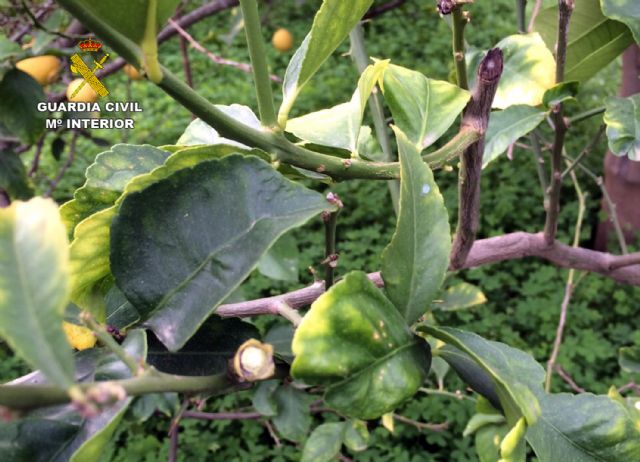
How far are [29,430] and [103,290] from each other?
0.12 metres

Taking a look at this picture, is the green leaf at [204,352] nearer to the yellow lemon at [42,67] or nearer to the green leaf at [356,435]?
the green leaf at [356,435]

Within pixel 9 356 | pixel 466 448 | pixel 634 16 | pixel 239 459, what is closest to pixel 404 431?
pixel 466 448

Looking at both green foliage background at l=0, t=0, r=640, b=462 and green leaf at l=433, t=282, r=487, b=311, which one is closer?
green leaf at l=433, t=282, r=487, b=311

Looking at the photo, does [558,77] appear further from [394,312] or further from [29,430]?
[29,430]

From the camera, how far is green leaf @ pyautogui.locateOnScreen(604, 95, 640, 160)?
0.61 metres

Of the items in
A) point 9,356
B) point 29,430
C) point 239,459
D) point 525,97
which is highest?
point 525,97

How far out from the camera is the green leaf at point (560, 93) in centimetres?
60

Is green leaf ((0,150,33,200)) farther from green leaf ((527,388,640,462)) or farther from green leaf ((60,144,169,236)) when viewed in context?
green leaf ((527,388,640,462))

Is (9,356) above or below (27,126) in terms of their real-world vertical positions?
below

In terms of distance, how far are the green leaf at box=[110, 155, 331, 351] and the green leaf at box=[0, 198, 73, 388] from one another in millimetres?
117

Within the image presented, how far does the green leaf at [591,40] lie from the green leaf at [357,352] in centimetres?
49

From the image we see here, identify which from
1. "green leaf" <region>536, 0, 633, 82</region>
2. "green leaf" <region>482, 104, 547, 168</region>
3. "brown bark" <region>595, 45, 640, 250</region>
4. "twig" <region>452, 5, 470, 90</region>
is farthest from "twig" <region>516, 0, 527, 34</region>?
"brown bark" <region>595, 45, 640, 250</region>

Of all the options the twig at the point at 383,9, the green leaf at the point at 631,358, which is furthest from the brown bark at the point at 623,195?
the green leaf at the point at 631,358

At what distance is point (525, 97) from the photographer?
0.65 m
